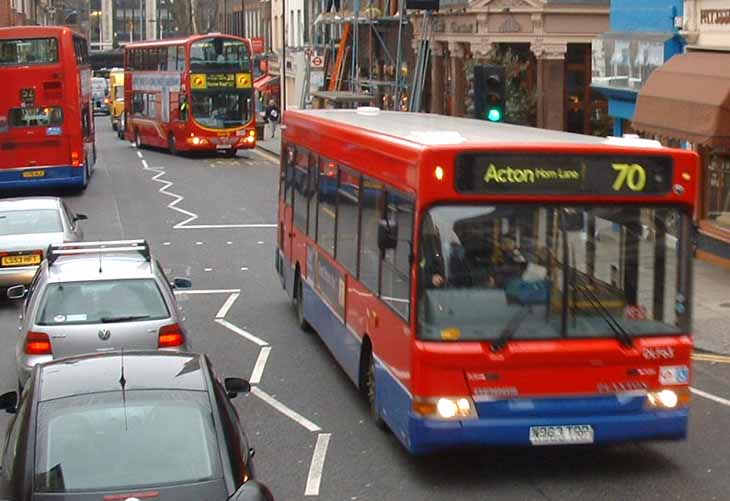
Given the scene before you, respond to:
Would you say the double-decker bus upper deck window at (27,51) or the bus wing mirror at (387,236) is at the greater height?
the double-decker bus upper deck window at (27,51)

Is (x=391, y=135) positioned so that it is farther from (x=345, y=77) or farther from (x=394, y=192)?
(x=345, y=77)

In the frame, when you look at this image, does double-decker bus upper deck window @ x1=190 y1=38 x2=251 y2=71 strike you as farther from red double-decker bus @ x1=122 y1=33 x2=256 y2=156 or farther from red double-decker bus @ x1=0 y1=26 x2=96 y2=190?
red double-decker bus @ x1=0 y1=26 x2=96 y2=190

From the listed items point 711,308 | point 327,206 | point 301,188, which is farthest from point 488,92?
point 327,206

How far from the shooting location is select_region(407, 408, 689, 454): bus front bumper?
10133 millimetres

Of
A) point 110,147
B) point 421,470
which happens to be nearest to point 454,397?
point 421,470

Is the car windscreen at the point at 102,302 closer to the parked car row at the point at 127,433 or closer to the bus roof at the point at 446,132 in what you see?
the bus roof at the point at 446,132

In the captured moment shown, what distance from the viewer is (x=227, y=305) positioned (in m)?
19.8

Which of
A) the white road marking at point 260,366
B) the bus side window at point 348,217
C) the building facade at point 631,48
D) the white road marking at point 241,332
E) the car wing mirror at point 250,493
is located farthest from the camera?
the building facade at point 631,48

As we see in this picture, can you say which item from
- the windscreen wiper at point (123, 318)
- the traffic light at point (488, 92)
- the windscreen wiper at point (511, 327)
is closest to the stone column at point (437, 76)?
the traffic light at point (488, 92)

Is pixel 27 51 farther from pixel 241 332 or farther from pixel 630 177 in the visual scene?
pixel 630 177

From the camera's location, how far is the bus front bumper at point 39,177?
116 ft

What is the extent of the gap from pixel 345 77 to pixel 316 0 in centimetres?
1195

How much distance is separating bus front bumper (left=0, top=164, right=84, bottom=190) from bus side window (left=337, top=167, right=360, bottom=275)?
2279cm

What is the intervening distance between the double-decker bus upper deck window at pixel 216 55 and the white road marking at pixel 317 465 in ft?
124
